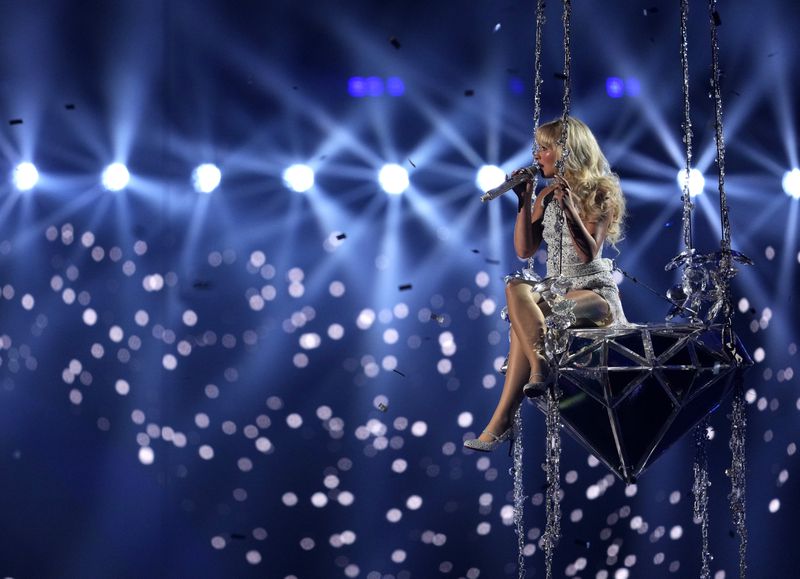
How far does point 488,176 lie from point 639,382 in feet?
5.22

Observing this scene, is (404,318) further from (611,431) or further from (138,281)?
Result: (611,431)

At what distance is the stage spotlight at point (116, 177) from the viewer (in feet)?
11.7

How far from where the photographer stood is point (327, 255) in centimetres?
357

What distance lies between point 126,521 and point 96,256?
93 cm

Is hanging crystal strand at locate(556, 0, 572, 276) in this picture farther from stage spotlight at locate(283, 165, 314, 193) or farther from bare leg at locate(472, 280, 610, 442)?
stage spotlight at locate(283, 165, 314, 193)

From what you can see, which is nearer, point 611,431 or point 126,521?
point 611,431

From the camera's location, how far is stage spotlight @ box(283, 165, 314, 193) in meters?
3.56

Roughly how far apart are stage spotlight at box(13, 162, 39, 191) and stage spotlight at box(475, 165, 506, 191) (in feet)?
5.13

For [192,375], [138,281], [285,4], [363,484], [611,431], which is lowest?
[611,431]

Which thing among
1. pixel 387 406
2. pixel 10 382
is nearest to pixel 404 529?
pixel 387 406

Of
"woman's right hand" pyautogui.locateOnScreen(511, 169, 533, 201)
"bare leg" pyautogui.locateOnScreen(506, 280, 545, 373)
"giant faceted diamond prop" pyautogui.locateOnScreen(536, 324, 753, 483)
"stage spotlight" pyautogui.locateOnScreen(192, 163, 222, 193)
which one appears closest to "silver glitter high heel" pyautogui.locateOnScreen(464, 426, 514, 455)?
"bare leg" pyautogui.locateOnScreen(506, 280, 545, 373)

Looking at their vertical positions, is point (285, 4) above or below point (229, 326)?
above

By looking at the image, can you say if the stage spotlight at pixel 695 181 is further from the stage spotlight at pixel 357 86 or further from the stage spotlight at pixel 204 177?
the stage spotlight at pixel 204 177

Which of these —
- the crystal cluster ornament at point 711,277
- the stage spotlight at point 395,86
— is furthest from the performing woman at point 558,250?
the stage spotlight at point 395,86
